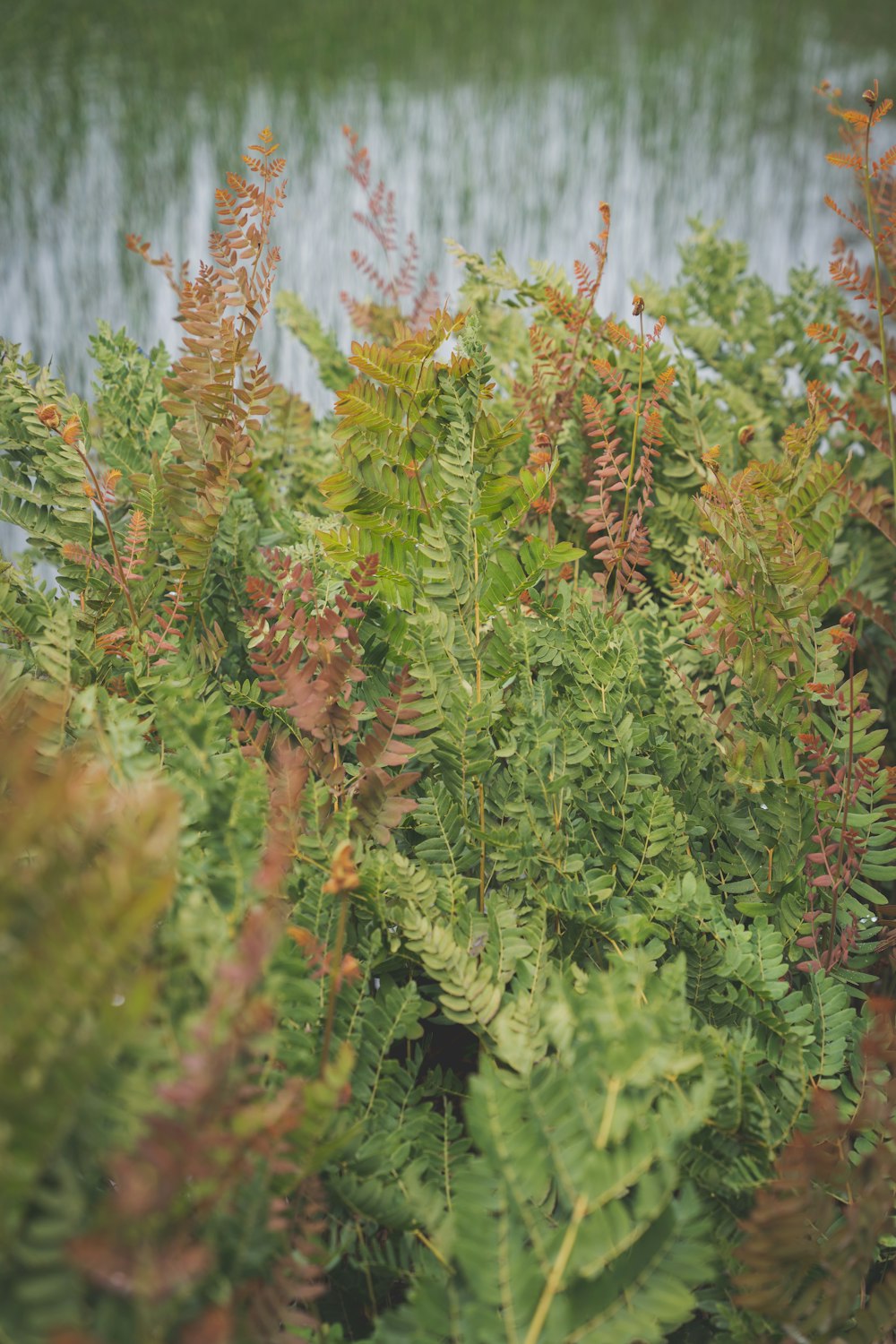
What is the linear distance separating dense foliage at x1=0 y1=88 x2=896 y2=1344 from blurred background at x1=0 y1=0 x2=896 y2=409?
1807 millimetres

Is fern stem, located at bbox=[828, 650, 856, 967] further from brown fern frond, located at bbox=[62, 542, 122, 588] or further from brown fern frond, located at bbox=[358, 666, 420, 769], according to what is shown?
brown fern frond, located at bbox=[62, 542, 122, 588]

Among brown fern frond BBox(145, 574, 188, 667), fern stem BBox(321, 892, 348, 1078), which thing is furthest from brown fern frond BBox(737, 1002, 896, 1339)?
brown fern frond BBox(145, 574, 188, 667)

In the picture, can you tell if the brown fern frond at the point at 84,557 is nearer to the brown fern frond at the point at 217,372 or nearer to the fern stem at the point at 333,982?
the brown fern frond at the point at 217,372

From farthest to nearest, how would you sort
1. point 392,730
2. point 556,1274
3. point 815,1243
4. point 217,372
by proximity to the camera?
1. point 217,372
2. point 392,730
3. point 815,1243
4. point 556,1274

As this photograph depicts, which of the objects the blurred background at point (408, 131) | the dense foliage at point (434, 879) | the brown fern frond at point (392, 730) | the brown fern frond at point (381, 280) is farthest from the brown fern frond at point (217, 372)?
the blurred background at point (408, 131)

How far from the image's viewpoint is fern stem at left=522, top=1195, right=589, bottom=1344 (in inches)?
13.0

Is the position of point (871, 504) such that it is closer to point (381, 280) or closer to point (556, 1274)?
point (556, 1274)

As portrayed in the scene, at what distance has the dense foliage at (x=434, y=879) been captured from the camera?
307mm

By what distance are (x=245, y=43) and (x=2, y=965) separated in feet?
14.6

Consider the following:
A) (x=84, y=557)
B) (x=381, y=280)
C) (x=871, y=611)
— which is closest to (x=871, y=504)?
(x=871, y=611)

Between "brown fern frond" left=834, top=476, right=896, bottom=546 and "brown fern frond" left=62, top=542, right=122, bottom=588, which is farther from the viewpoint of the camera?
"brown fern frond" left=834, top=476, right=896, bottom=546

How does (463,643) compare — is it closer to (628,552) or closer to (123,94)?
(628,552)

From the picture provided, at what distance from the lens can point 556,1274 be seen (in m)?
0.33

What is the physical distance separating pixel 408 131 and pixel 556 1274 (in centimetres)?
387
